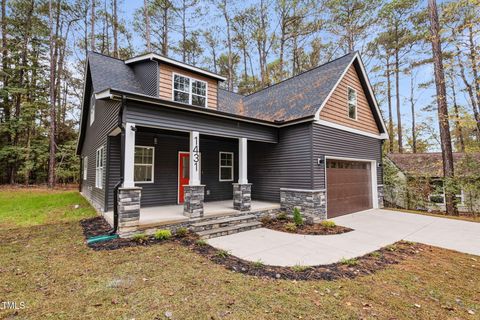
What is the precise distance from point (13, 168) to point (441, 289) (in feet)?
80.5

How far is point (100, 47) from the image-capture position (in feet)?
61.6

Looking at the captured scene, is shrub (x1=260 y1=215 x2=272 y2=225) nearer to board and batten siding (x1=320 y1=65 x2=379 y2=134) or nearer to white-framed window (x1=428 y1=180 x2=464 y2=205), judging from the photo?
board and batten siding (x1=320 y1=65 x2=379 y2=134)

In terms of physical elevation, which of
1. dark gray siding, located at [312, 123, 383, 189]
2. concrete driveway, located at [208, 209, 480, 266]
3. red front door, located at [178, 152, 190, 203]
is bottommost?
concrete driveway, located at [208, 209, 480, 266]

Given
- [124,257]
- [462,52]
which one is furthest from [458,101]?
[124,257]

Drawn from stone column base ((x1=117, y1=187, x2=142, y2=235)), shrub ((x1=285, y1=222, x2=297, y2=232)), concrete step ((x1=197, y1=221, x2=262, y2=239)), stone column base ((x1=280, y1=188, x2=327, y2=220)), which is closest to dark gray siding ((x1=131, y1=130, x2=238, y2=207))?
stone column base ((x1=117, y1=187, x2=142, y2=235))

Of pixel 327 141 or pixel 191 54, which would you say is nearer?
pixel 327 141

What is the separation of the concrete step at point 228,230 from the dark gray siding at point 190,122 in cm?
285

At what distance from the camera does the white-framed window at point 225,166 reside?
33.6 feet

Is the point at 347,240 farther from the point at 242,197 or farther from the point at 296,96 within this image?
the point at 296,96

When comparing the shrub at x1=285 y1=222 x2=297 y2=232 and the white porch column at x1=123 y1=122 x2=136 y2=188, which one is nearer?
the white porch column at x1=123 y1=122 x2=136 y2=188

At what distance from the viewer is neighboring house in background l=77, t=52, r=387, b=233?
6281 millimetres

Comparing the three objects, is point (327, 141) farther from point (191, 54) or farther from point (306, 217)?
point (191, 54)

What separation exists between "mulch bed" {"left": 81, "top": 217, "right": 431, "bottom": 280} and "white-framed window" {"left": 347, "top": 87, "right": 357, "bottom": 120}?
5816 millimetres

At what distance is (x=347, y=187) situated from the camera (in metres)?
9.41
